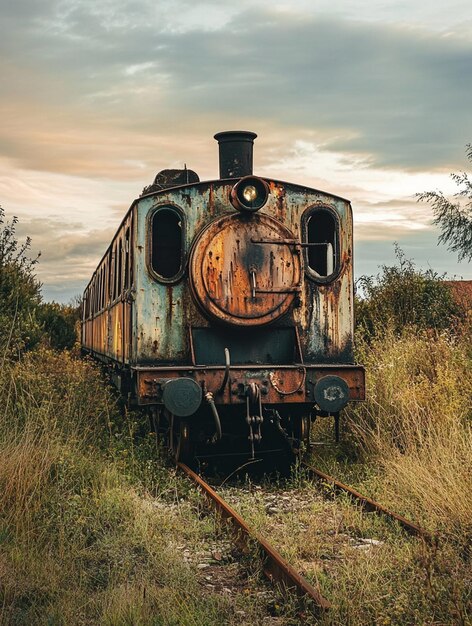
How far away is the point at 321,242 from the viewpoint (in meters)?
9.17

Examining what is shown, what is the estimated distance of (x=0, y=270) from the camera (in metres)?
13.0

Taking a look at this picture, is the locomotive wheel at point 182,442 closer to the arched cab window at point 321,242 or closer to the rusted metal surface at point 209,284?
the rusted metal surface at point 209,284

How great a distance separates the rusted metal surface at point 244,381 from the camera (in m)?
7.84

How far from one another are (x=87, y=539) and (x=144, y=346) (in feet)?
8.63

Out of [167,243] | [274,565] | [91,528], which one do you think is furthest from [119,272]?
[274,565]

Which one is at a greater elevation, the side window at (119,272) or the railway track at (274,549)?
the side window at (119,272)

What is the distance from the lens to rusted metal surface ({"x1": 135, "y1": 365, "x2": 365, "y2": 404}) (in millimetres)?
7836

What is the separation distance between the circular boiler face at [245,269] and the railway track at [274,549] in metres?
1.76

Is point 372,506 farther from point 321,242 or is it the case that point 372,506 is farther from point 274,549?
point 321,242

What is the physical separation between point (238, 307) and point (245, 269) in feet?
1.33

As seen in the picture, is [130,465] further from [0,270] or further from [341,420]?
[0,270]

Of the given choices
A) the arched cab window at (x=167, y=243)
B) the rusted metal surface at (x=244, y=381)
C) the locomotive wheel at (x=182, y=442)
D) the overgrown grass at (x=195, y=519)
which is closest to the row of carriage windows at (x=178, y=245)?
the arched cab window at (x=167, y=243)

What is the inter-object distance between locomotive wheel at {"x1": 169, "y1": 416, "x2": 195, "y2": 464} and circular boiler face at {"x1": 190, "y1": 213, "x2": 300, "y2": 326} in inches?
49.5

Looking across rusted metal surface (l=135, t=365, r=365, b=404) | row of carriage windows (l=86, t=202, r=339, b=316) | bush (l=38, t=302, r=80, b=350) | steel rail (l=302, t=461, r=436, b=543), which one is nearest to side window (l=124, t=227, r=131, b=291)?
row of carriage windows (l=86, t=202, r=339, b=316)
